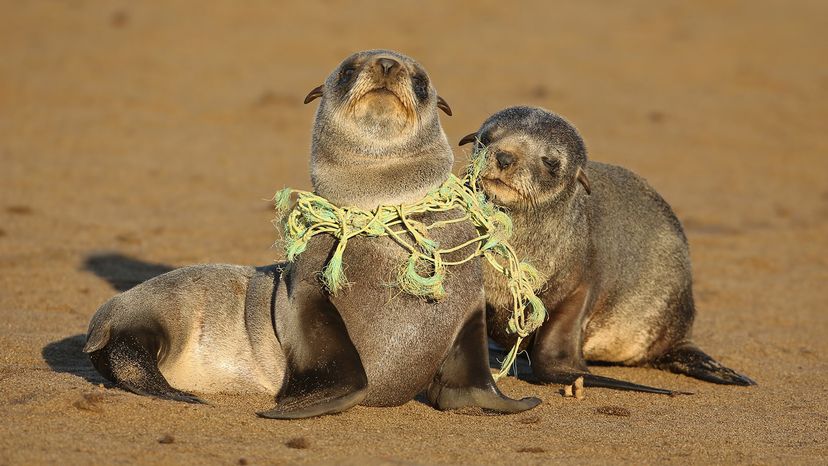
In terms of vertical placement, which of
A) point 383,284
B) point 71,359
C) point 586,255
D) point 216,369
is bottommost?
point 71,359

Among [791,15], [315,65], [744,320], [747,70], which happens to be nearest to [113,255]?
[744,320]

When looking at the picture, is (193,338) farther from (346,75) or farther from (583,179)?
(583,179)

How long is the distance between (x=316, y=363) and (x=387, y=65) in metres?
1.41

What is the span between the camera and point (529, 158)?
6625 millimetres

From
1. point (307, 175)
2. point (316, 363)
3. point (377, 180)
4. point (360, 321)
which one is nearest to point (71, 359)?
point (316, 363)

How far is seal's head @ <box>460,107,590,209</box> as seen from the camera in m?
6.52

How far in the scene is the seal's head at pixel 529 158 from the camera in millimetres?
6523

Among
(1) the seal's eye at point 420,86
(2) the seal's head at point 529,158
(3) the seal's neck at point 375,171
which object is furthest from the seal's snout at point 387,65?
(2) the seal's head at point 529,158

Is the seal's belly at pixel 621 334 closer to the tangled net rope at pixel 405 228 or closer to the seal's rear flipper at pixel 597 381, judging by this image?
the seal's rear flipper at pixel 597 381

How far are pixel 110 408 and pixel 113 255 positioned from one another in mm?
4492

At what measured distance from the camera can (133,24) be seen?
1888 centimetres

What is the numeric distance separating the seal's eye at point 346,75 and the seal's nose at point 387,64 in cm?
16

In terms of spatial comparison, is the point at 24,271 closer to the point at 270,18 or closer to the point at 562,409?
the point at 562,409

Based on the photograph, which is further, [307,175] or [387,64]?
[307,175]
